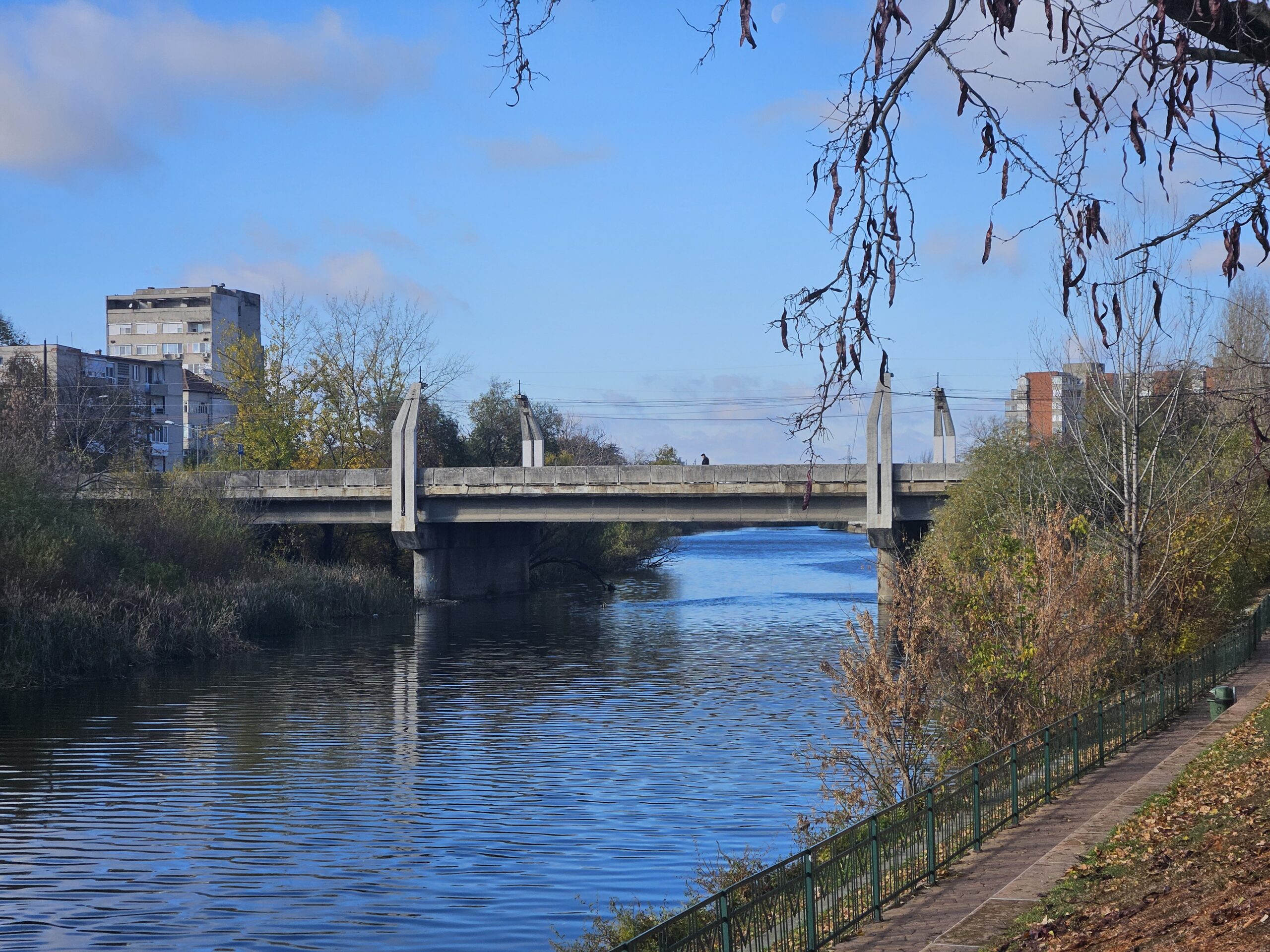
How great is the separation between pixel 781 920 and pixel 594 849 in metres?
7.82

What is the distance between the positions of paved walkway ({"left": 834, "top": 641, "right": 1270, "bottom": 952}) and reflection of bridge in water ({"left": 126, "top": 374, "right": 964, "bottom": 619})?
2663 cm

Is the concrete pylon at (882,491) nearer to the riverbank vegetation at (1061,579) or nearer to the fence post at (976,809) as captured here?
the riverbank vegetation at (1061,579)

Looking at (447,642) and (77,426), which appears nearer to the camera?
(447,642)

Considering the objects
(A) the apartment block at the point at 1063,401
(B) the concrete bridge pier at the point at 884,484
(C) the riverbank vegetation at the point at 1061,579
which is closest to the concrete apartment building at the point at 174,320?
(B) the concrete bridge pier at the point at 884,484

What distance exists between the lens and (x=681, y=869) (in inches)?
659

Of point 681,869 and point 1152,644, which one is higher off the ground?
point 1152,644

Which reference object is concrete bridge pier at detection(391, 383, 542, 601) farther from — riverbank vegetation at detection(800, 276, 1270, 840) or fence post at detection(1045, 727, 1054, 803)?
fence post at detection(1045, 727, 1054, 803)

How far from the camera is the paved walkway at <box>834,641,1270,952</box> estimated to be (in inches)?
434

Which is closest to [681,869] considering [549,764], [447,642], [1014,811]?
[1014,811]

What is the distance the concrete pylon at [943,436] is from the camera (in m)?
50.7

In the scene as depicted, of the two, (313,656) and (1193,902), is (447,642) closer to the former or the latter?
(313,656)

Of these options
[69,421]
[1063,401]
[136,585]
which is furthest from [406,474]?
[1063,401]

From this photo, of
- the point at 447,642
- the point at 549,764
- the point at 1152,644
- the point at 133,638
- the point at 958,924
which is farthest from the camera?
the point at 447,642

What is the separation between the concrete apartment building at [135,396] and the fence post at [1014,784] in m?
52.0
